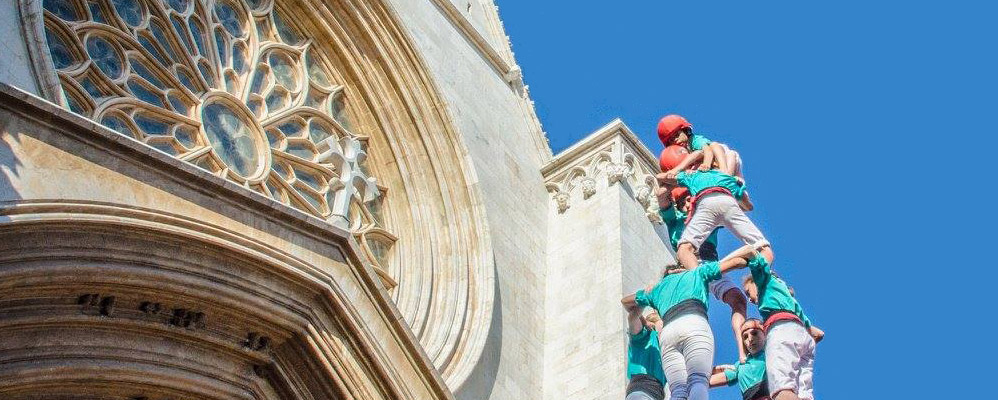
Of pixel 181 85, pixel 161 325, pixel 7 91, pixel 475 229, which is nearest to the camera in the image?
pixel 7 91

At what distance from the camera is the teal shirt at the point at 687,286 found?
1134cm

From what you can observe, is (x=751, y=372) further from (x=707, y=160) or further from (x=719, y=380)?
(x=707, y=160)

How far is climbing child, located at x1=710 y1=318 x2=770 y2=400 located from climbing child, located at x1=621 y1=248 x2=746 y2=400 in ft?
0.80

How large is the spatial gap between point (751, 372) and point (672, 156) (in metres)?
2.22

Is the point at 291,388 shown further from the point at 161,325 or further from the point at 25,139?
the point at 25,139

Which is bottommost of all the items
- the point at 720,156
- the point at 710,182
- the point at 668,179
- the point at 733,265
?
the point at 733,265

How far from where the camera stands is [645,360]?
39.8ft

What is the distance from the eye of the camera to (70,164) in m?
9.94

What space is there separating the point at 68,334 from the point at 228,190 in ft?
4.51

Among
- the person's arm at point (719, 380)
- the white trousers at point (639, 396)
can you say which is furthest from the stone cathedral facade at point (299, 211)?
the person's arm at point (719, 380)

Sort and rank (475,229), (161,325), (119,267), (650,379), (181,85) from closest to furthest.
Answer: (119,267)
(161,325)
(650,379)
(181,85)
(475,229)

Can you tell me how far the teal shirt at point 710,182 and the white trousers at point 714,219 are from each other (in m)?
0.09

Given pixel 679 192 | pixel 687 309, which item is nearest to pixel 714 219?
pixel 679 192

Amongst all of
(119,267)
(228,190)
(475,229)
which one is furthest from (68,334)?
(475,229)
